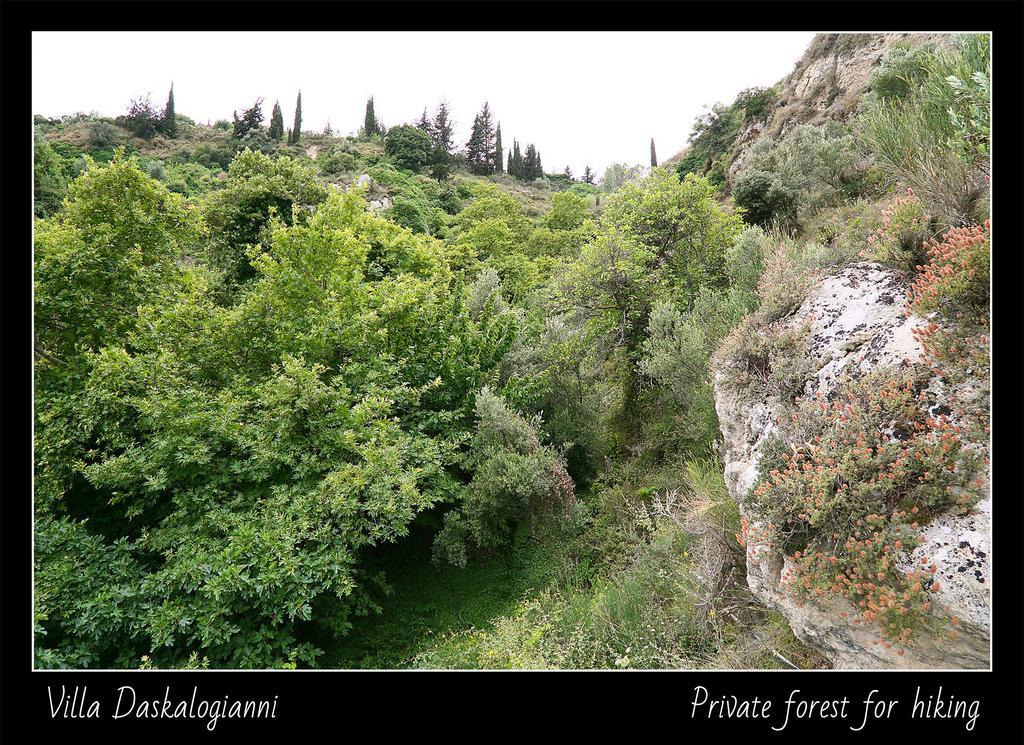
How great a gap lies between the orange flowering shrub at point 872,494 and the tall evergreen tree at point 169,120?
65395mm

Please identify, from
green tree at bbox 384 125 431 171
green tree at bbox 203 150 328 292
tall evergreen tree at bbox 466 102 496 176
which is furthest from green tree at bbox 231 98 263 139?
green tree at bbox 203 150 328 292

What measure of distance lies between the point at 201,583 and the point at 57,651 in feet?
5.50

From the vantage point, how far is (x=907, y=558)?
12.1 ft

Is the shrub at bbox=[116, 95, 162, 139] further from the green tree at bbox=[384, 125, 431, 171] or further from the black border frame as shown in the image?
the black border frame

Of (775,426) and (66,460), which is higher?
(775,426)

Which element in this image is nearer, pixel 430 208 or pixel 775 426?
pixel 775 426

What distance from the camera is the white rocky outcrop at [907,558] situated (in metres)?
3.47

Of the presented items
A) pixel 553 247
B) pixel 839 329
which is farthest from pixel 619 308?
pixel 553 247

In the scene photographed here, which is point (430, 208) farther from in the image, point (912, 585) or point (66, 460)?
point (912, 585)

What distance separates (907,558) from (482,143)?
7045cm

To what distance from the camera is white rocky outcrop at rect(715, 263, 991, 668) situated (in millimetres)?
3467

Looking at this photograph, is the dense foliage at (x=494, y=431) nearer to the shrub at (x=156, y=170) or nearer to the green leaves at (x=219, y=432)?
the green leaves at (x=219, y=432)

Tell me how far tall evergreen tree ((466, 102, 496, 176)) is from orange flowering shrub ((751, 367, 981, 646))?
65.9 m
